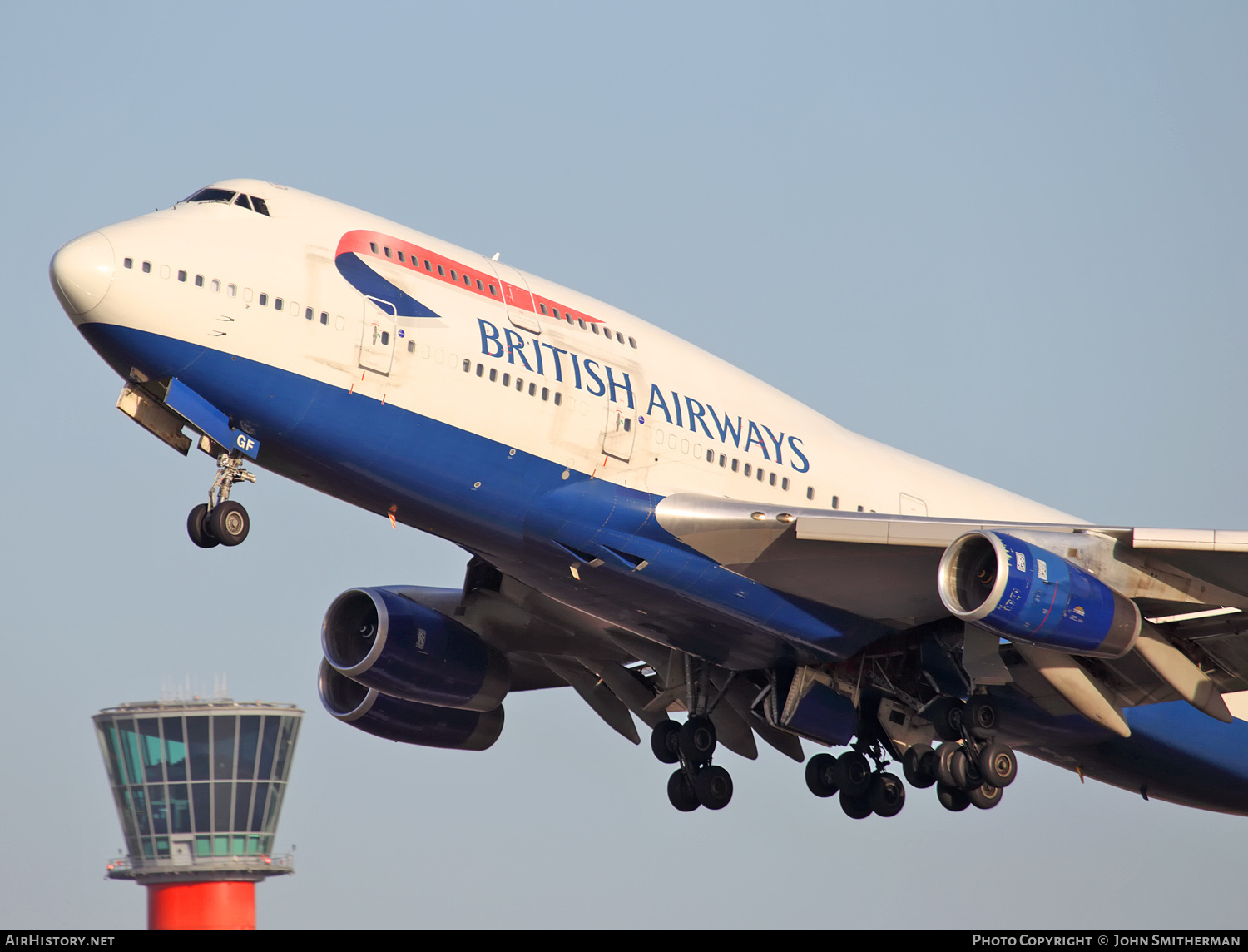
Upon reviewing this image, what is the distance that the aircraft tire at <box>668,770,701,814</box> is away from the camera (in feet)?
93.5

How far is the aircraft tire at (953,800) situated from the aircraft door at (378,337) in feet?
39.2

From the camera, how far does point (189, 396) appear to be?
862 inches

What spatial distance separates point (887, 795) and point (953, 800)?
1.16 m

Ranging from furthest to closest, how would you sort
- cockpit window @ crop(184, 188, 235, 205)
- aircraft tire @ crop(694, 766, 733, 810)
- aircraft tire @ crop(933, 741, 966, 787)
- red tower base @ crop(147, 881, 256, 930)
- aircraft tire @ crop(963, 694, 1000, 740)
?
1. red tower base @ crop(147, 881, 256, 930)
2. aircraft tire @ crop(694, 766, 733, 810)
3. aircraft tire @ crop(933, 741, 966, 787)
4. aircraft tire @ crop(963, 694, 1000, 740)
5. cockpit window @ crop(184, 188, 235, 205)

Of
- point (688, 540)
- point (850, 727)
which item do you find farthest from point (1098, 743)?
point (688, 540)

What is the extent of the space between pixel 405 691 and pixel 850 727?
798cm

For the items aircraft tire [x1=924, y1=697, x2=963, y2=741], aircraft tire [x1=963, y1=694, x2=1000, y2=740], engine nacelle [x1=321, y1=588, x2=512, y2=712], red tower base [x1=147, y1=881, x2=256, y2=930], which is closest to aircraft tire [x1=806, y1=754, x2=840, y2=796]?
aircraft tire [x1=924, y1=697, x2=963, y2=741]

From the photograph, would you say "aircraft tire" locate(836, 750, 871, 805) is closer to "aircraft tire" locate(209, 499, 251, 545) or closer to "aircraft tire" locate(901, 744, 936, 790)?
"aircraft tire" locate(901, 744, 936, 790)

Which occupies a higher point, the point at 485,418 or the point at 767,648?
the point at 485,418

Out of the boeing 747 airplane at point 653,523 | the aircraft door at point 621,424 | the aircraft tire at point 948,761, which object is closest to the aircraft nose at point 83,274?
the boeing 747 airplane at point 653,523

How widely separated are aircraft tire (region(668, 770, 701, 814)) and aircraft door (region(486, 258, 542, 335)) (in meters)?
9.00

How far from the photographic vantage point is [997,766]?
2602 centimetres
